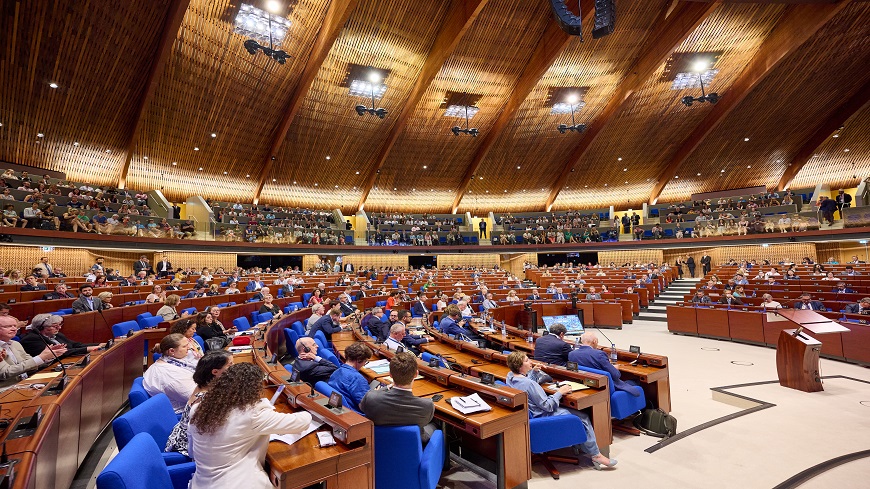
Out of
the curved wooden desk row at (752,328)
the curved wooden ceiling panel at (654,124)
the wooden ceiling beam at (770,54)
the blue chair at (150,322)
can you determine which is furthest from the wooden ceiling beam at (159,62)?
the wooden ceiling beam at (770,54)

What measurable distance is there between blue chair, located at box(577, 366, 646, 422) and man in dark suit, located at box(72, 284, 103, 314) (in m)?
7.72

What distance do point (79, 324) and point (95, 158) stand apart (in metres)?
13.7

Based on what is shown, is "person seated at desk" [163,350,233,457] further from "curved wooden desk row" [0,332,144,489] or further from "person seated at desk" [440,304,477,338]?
"person seated at desk" [440,304,477,338]

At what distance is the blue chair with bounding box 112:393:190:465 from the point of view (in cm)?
211

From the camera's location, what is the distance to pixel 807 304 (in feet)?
28.3

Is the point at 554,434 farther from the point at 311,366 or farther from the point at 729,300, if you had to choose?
the point at 729,300

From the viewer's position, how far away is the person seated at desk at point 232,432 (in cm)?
198

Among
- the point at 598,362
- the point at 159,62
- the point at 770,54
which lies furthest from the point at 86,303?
the point at 770,54

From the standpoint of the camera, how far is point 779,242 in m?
18.5

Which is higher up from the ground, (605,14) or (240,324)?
(605,14)

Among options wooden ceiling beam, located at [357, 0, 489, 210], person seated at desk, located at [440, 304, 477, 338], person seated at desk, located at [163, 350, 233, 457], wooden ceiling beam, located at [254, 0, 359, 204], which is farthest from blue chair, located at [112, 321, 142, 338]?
wooden ceiling beam, located at [357, 0, 489, 210]

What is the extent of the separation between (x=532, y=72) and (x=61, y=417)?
1901cm

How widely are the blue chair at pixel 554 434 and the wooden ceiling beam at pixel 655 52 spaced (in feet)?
55.3

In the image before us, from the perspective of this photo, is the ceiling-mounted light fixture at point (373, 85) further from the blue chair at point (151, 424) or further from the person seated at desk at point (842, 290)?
the blue chair at point (151, 424)
